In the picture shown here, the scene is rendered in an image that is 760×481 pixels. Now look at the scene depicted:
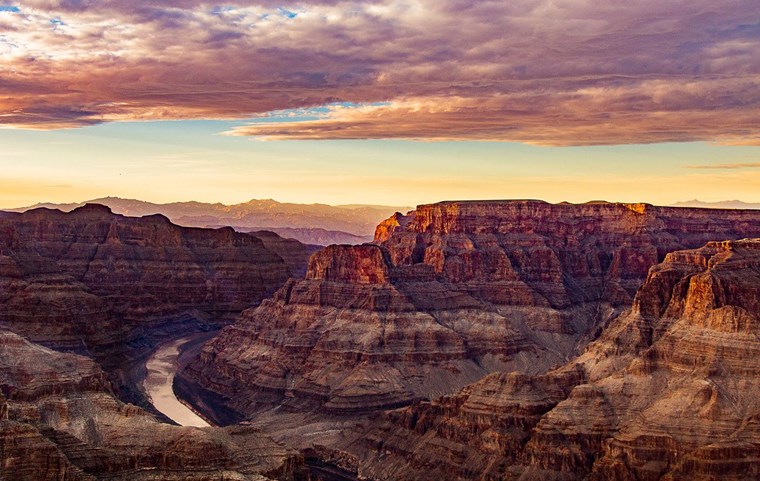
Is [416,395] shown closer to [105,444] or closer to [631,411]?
[631,411]

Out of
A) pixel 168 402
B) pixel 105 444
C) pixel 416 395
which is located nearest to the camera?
pixel 105 444

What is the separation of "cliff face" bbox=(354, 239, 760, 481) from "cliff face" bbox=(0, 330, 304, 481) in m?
22.7

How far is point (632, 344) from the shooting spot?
5448 inches

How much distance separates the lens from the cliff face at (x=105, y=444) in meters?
90.2

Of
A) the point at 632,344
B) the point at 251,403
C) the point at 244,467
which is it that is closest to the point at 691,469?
the point at 632,344

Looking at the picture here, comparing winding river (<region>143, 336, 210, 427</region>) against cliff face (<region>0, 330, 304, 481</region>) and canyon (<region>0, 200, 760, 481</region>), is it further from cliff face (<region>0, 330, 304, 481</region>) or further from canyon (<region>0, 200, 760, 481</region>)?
cliff face (<region>0, 330, 304, 481</region>)

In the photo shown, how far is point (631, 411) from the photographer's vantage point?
121938 mm

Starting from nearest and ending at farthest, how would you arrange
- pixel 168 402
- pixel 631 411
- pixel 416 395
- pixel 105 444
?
pixel 105 444 → pixel 631 411 → pixel 416 395 → pixel 168 402

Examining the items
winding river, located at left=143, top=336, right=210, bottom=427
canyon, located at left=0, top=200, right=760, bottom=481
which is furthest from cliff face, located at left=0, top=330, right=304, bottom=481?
winding river, located at left=143, top=336, right=210, bottom=427

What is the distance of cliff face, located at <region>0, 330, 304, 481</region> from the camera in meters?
90.2

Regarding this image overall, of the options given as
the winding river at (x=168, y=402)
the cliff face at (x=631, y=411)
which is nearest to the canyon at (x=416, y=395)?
the cliff face at (x=631, y=411)

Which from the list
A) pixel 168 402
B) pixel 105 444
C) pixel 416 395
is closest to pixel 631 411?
pixel 416 395

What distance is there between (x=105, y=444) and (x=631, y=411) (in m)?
56.3

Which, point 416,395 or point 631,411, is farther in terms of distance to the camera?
point 416,395
